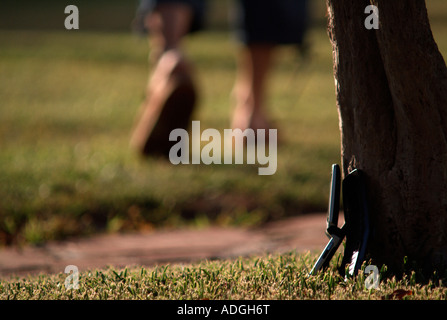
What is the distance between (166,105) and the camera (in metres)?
4.25

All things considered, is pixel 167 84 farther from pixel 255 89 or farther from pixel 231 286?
pixel 231 286

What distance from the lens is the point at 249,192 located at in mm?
3859

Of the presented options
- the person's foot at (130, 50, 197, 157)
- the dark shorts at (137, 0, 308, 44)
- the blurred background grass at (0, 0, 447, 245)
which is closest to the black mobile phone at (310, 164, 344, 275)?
the blurred background grass at (0, 0, 447, 245)

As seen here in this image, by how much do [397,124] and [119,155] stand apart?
113 inches

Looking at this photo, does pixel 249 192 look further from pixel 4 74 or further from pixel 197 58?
pixel 197 58

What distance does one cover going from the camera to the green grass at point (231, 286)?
1.80 m

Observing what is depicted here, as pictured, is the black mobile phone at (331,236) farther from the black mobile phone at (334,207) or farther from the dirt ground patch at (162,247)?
the dirt ground patch at (162,247)

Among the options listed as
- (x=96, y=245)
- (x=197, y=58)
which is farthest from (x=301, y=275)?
(x=197, y=58)

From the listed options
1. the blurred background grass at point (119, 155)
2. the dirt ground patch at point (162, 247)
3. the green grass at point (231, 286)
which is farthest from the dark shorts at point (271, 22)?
the green grass at point (231, 286)

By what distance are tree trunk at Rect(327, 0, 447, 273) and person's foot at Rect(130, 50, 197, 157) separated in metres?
2.35

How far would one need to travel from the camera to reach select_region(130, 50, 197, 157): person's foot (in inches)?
166

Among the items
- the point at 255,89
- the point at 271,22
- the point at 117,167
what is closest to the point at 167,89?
the point at 117,167
